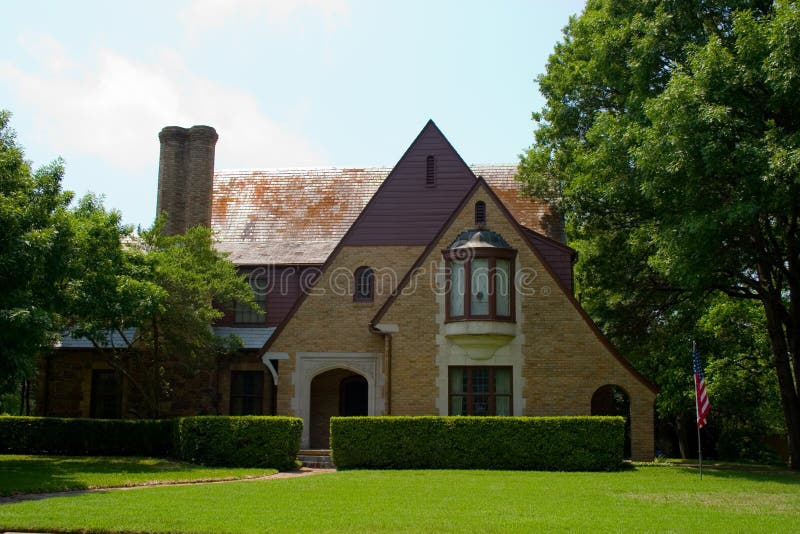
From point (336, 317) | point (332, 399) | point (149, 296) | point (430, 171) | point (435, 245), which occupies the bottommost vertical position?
point (332, 399)

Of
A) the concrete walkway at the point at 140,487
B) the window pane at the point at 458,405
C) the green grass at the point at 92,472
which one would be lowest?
the concrete walkway at the point at 140,487

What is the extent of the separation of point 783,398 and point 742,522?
1417 cm

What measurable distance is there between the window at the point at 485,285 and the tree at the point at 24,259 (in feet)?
34.2

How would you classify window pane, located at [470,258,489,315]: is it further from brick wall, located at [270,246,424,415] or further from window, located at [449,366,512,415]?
brick wall, located at [270,246,424,415]

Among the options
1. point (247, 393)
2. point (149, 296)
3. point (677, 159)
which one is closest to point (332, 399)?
point (247, 393)

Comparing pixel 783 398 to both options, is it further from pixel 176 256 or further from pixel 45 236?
pixel 45 236

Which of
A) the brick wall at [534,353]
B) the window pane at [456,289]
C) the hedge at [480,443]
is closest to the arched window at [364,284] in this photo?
the brick wall at [534,353]

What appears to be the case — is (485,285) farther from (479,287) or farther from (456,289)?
(456,289)

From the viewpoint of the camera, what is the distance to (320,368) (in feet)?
86.1

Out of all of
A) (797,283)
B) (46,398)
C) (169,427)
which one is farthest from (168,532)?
(46,398)

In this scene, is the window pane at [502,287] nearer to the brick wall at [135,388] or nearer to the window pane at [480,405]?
the window pane at [480,405]

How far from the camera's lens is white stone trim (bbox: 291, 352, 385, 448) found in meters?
26.1

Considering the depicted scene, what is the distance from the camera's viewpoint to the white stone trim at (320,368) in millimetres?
26062

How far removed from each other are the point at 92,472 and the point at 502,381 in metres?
11.0
